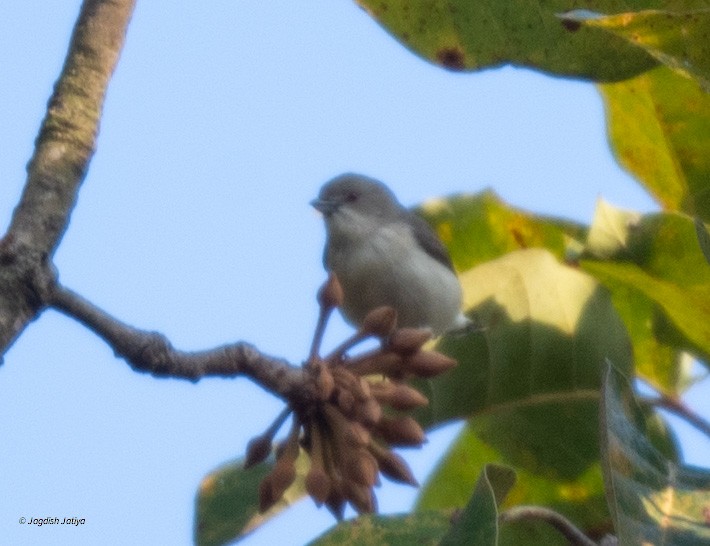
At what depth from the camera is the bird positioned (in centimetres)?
554

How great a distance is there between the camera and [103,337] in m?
1.58

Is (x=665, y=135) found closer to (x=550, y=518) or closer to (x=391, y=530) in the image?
(x=550, y=518)

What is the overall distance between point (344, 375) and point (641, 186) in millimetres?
1569

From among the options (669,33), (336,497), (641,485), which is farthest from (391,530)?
(669,33)

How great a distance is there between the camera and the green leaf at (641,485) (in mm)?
1709

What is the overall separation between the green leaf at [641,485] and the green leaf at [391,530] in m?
0.40

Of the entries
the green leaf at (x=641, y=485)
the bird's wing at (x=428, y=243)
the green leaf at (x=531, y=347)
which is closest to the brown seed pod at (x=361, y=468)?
the green leaf at (x=641, y=485)

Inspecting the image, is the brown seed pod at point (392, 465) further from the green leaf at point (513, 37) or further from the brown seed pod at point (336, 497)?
the green leaf at point (513, 37)

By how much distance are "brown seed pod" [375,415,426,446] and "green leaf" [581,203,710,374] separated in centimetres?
112

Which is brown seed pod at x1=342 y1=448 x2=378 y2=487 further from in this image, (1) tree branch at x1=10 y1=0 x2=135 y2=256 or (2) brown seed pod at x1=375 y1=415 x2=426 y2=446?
(1) tree branch at x1=10 y1=0 x2=135 y2=256

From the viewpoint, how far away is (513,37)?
2523mm

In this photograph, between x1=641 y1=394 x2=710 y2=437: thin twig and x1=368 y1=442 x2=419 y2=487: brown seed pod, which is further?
x1=641 y1=394 x2=710 y2=437: thin twig

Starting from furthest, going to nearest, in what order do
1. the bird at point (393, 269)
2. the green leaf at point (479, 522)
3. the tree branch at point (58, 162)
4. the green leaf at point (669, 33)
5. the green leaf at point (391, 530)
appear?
the bird at point (393, 269) → the green leaf at point (391, 530) → the green leaf at point (669, 33) → the green leaf at point (479, 522) → the tree branch at point (58, 162)

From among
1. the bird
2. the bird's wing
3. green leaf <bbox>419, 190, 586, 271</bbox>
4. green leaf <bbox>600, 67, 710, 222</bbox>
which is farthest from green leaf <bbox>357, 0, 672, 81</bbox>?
the bird's wing
